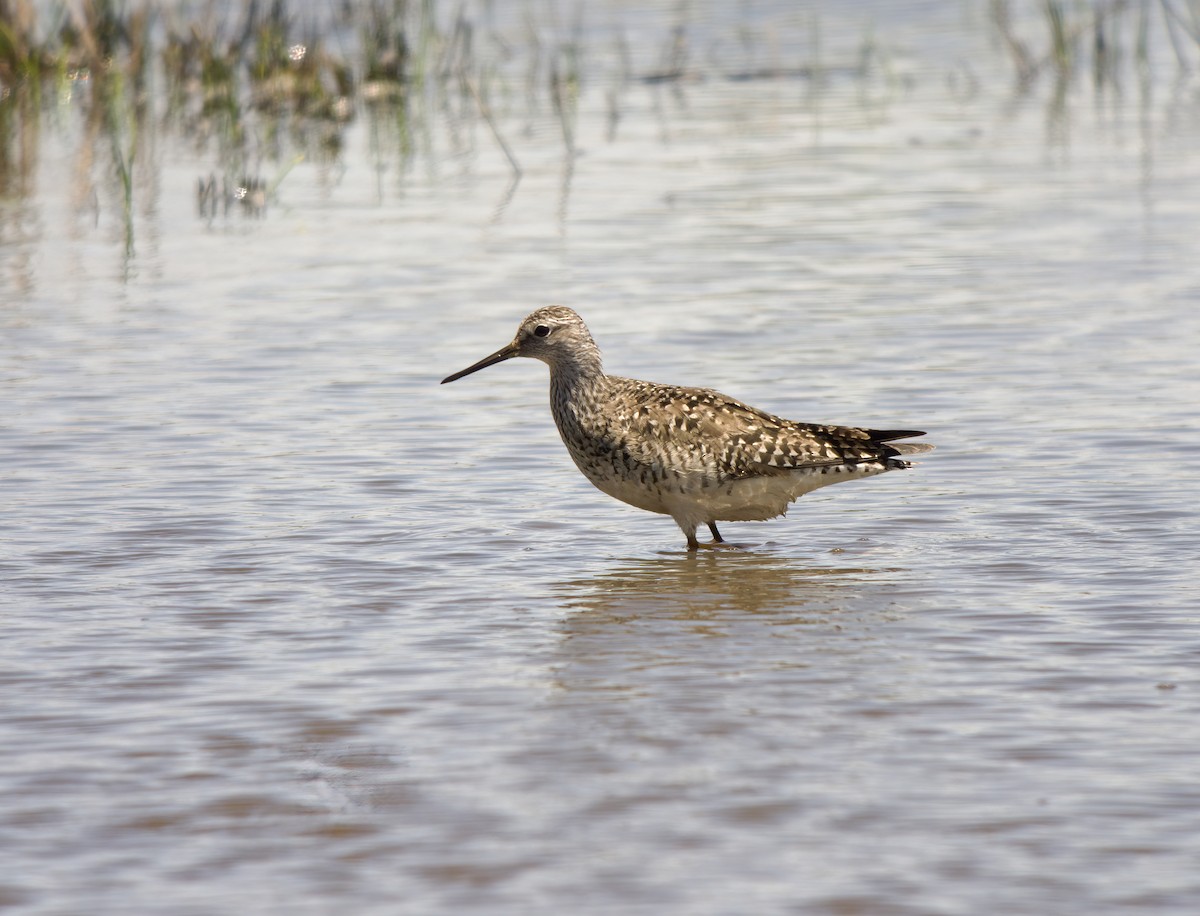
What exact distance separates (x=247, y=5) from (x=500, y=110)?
11.0ft

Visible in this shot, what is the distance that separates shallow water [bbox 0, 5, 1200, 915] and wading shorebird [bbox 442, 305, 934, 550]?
262mm

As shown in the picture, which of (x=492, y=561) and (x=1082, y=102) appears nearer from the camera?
(x=492, y=561)

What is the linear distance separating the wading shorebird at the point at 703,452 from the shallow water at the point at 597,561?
0.26m

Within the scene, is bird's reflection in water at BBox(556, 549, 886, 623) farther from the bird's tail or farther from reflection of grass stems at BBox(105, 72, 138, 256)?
reflection of grass stems at BBox(105, 72, 138, 256)

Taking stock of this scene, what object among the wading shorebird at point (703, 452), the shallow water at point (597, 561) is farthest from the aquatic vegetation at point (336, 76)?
the wading shorebird at point (703, 452)

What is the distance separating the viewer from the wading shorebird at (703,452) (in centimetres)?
913

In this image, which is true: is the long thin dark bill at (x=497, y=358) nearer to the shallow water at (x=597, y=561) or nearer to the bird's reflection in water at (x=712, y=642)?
the shallow water at (x=597, y=561)

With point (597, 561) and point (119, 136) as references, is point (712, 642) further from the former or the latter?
point (119, 136)

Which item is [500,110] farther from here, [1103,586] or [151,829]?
[151,829]

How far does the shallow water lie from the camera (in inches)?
219

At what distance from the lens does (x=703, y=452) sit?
914cm

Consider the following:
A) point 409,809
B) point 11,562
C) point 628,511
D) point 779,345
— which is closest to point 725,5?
point 779,345

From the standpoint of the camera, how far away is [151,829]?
573 centimetres

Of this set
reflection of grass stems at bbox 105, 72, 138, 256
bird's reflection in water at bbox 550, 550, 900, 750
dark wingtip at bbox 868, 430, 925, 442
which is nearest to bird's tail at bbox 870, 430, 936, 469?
dark wingtip at bbox 868, 430, 925, 442
